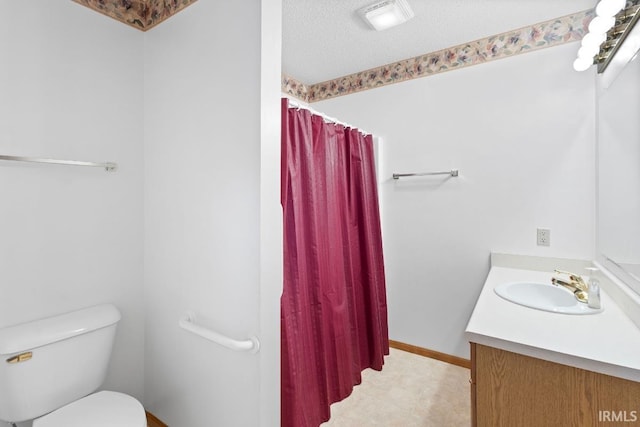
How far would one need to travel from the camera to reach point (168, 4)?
64.3 inches

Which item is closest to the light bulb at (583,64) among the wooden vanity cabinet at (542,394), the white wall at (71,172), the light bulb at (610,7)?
the light bulb at (610,7)

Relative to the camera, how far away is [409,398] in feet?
6.40

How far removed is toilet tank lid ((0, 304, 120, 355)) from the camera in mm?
1229

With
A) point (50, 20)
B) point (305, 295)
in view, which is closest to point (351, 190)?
point (305, 295)

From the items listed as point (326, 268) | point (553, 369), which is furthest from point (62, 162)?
point (553, 369)

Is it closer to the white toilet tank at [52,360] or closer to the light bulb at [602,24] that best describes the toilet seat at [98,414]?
the white toilet tank at [52,360]

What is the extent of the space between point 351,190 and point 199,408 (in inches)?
63.6

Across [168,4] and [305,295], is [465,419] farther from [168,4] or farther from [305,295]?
[168,4]

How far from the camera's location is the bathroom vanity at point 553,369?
0.89m

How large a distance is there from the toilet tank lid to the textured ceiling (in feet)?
6.90

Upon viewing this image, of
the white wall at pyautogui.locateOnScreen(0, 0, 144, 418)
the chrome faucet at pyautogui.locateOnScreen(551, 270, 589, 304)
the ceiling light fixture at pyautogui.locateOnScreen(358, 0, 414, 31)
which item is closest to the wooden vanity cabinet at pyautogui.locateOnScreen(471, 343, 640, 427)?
the chrome faucet at pyautogui.locateOnScreen(551, 270, 589, 304)

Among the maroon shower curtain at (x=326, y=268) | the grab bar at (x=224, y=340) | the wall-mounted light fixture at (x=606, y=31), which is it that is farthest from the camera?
the maroon shower curtain at (x=326, y=268)

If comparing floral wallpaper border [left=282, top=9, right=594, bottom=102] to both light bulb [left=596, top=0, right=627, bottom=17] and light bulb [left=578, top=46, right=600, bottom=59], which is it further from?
light bulb [left=596, top=0, right=627, bottom=17]

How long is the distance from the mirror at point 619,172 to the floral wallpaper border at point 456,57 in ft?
1.54
